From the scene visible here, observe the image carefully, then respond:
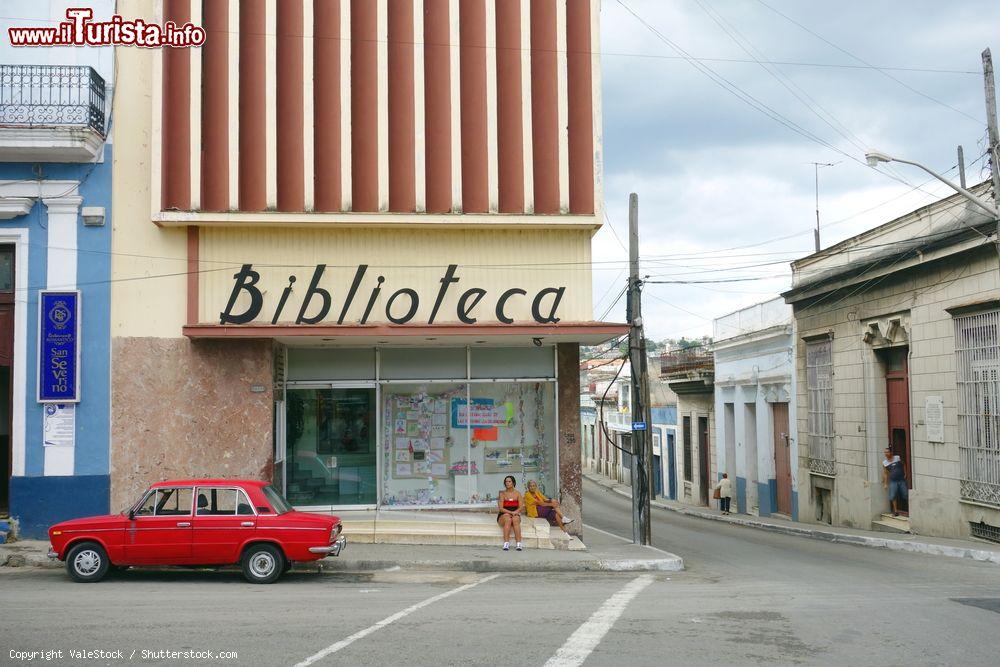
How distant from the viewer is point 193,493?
13641mm

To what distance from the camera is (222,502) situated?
13.6m

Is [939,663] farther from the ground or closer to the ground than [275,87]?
closer to the ground

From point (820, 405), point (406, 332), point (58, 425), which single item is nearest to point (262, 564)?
point (406, 332)

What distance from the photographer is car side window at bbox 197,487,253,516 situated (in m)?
13.5

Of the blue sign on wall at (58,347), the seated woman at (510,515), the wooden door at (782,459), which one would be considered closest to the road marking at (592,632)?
the seated woman at (510,515)

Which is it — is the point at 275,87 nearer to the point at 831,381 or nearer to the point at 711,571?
the point at 711,571

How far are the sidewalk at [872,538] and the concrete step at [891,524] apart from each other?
1.12ft

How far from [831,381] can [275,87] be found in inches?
687

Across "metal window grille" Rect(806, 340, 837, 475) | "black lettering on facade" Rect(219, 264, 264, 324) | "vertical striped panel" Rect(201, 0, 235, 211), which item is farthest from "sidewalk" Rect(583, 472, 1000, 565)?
"vertical striped panel" Rect(201, 0, 235, 211)

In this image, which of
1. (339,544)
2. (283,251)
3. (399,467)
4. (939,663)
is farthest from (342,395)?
(939,663)

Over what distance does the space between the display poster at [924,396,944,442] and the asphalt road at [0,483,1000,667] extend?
19.5 ft

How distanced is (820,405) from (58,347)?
2036 cm

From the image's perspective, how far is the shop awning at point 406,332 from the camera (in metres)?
17.4

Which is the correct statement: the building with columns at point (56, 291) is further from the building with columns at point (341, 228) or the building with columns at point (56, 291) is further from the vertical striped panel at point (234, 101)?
the vertical striped panel at point (234, 101)
